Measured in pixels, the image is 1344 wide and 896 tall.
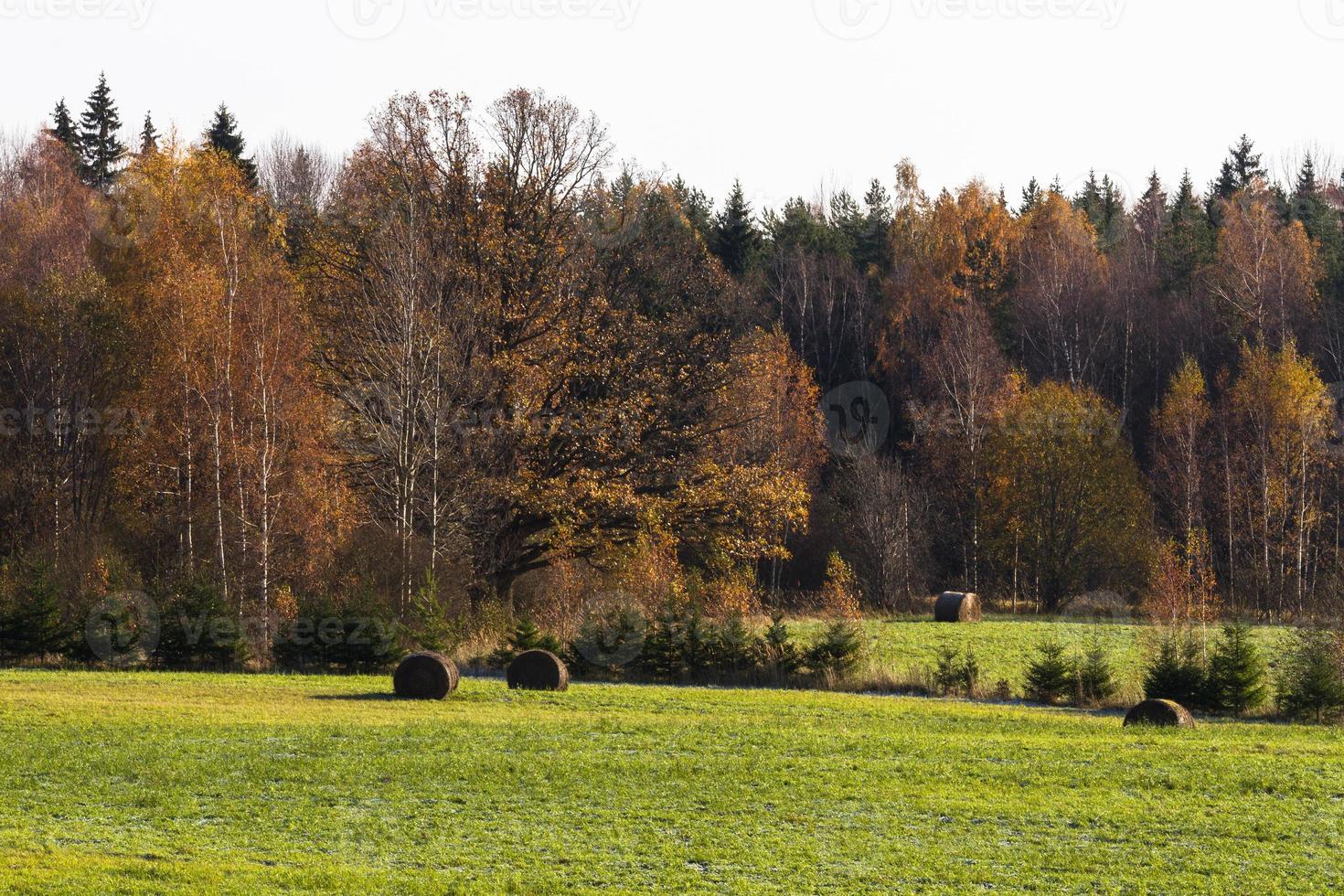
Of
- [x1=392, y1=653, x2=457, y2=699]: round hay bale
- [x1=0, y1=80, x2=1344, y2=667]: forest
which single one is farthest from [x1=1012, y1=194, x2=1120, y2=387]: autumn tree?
[x1=392, y1=653, x2=457, y2=699]: round hay bale

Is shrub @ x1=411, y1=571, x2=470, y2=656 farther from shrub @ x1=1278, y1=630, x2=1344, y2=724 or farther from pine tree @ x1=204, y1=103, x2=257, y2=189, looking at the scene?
pine tree @ x1=204, y1=103, x2=257, y2=189

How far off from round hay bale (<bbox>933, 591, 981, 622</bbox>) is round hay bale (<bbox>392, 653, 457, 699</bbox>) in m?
24.6

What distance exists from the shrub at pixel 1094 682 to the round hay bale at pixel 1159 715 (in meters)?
4.15

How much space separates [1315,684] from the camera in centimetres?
2617

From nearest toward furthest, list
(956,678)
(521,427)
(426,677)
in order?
(426,677)
(956,678)
(521,427)

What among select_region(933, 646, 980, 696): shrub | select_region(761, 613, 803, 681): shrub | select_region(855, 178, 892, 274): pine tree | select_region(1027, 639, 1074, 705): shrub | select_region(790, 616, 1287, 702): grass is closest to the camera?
select_region(1027, 639, 1074, 705): shrub

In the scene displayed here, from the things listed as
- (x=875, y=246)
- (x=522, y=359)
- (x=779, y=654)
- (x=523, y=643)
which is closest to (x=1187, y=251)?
(x=875, y=246)

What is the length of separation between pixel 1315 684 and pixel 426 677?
17.1 m

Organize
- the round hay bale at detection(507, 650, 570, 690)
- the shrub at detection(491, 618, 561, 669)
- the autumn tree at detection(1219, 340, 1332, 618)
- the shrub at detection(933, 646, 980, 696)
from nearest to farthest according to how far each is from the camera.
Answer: the round hay bale at detection(507, 650, 570, 690) < the shrub at detection(933, 646, 980, 696) < the shrub at detection(491, 618, 561, 669) < the autumn tree at detection(1219, 340, 1332, 618)

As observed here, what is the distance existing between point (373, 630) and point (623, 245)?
1632cm

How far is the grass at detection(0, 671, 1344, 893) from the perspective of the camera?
42.8 feet

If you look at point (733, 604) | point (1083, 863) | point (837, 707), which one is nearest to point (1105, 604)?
point (733, 604)

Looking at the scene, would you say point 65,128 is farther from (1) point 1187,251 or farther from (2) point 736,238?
(1) point 1187,251

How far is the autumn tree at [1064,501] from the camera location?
188ft
